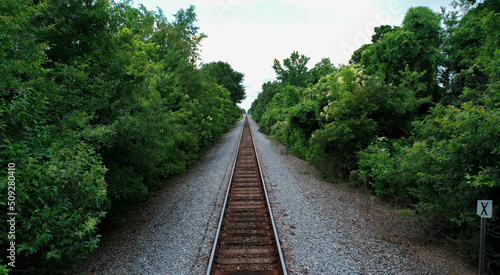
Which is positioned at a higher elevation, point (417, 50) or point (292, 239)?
point (417, 50)

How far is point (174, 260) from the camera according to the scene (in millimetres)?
5074

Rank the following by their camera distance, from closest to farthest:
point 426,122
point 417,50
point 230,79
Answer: point 426,122
point 417,50
point 230,79

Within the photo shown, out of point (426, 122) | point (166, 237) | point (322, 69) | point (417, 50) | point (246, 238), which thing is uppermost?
point (322, 69)

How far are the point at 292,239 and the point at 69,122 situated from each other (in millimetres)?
5283

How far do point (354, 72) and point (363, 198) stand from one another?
6018 millimetres

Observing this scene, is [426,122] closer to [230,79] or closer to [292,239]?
[292,239]

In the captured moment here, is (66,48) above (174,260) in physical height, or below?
above

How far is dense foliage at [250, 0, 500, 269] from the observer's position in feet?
15.4

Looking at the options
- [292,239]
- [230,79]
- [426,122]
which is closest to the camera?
[292,239]

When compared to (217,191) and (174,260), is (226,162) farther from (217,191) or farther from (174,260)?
(174,260)

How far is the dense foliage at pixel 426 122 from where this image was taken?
185 inches

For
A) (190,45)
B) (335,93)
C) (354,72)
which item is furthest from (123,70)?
(190,45)

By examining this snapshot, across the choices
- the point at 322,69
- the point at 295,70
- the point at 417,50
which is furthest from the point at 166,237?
the point at 295,70

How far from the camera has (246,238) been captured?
5.86 metres
